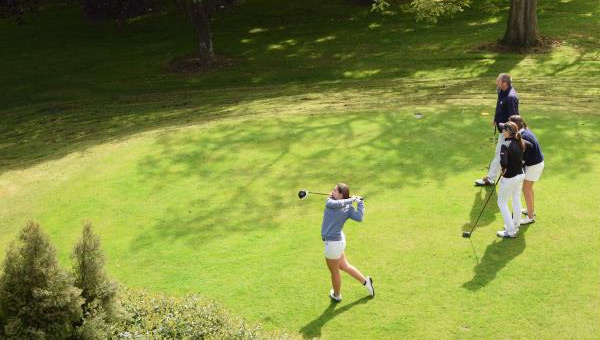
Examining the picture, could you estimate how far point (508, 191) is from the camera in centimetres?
1271

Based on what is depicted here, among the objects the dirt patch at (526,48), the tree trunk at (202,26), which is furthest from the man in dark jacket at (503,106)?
the tree trunk at (202,26)

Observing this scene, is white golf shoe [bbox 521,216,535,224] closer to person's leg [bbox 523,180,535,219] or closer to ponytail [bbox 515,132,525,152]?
person's leg [bbox 523,180,535,219]

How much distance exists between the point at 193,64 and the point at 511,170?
23788mm

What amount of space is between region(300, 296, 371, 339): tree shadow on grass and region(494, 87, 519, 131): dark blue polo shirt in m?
5.90

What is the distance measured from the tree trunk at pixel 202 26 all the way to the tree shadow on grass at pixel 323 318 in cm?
2265

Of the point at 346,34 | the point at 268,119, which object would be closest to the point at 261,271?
the point at 268,119

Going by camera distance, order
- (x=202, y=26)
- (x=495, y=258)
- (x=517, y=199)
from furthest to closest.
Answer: (x=202, y=26), (x=517, y=199), (x=495, y=258)

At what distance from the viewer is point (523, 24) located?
3089 cm

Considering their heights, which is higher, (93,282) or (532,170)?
(93,282)

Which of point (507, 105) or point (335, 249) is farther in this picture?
point (507, 105)

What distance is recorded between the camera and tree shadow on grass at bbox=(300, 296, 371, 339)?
419 inches

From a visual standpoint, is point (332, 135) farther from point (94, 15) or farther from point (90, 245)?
point (94, 15)

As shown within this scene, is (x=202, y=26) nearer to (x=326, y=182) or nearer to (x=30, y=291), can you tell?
(x=326, y=182)

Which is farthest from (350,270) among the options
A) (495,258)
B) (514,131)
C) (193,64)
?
(193,64)
